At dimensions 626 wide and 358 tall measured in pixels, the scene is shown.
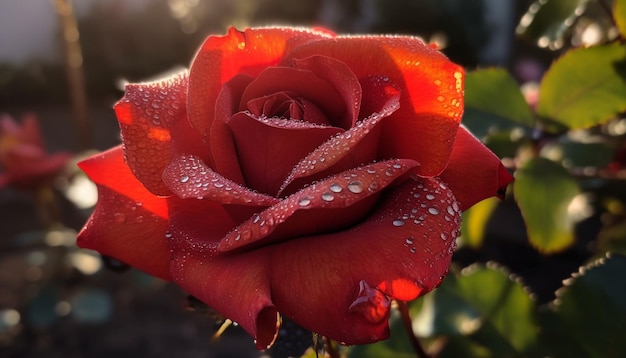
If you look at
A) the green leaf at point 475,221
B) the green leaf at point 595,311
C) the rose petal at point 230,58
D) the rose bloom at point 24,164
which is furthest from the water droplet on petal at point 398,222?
the rose bloom at point 24,164

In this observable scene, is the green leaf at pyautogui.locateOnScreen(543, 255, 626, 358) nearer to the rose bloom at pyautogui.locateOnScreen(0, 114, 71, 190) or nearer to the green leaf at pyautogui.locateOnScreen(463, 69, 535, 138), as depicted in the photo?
the green leaf at pyautogui.locateOnScreen(463, 69, 535, 138)

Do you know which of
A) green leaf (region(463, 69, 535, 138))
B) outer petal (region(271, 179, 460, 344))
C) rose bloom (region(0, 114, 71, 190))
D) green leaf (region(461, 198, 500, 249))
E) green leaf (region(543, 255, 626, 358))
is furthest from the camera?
rose bloom (region(0, 114, 71, 190))

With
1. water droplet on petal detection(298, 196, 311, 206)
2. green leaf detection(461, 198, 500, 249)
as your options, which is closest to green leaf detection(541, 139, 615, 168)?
green leaf detection(461, 198, 500, 249)

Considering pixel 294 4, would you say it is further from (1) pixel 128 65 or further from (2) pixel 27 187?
(2) pixel 27 187

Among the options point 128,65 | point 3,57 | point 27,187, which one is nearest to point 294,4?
point 128,65

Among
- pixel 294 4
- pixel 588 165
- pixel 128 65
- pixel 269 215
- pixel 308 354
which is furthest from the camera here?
pixel 294 4

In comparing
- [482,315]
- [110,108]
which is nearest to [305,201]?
[482,315]

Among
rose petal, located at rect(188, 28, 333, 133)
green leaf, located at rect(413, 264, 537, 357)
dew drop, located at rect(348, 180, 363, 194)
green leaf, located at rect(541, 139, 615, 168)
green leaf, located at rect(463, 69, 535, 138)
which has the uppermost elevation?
rose petal, located at rect(188, 28, 333, 133)

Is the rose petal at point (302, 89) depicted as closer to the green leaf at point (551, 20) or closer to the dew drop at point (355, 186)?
the dew drop at point (355, 186)
